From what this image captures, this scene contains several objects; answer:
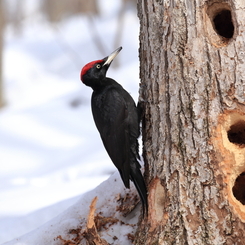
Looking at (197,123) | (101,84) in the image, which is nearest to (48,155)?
(101,84)

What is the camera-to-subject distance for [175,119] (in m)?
3.03

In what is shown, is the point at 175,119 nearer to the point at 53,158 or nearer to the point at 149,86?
the point at 149,86

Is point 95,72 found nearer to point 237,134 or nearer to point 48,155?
point 237,134

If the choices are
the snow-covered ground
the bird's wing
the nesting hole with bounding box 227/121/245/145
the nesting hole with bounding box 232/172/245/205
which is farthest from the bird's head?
the snow-covered ground

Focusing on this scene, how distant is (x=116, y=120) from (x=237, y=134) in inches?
38.5

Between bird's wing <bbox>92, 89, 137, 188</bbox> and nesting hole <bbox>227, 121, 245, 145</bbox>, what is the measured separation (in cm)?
78

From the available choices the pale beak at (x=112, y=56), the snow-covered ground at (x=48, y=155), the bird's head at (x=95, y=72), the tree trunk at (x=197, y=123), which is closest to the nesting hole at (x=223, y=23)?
the tree trunk at (x=197, y=123)

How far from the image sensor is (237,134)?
3.15m

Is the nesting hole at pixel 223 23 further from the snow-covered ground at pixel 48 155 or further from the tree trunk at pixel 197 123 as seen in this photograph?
the snow-covered ground at pixel 48 155

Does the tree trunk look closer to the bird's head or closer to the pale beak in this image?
the pale beak

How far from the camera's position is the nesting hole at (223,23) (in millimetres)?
3234

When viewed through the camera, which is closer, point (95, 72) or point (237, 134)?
point (237, 134)

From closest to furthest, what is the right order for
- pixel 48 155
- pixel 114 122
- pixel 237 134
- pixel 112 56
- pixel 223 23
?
pixel 237 134, pixel 223 23, pixel 114 122, pixel 112 56, pixel 48 155

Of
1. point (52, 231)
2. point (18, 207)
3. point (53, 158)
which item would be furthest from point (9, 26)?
point (52, 231)
